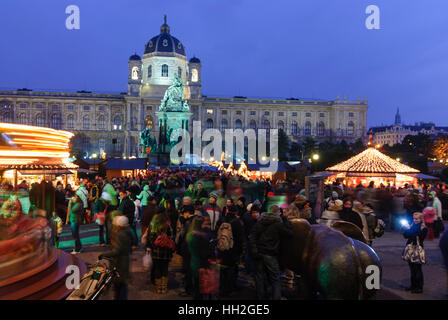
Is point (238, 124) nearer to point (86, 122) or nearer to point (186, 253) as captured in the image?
point (86, 122)

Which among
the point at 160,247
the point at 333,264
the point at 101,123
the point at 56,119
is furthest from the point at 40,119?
the point at 333,264

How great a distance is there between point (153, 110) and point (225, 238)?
73.3 m

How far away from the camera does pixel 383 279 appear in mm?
7074

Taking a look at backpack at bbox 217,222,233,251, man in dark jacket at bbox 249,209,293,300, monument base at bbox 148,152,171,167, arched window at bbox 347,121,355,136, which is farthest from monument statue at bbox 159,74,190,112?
arched window at bbox 347,121,355,136

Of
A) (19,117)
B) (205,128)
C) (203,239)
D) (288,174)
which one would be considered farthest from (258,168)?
(19,117)

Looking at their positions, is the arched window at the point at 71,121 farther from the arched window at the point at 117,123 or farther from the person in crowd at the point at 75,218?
the person in crowd at the point at 75,218

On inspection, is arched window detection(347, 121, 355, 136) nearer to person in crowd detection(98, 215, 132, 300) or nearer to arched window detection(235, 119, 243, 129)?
arched window detection(235, 119, 243, 129)

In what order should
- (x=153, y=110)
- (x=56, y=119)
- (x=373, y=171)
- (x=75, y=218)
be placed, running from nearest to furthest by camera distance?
(x=75, y=218) → (x=373, y=171) → (x=153, y=110) → (x=56, y=119)

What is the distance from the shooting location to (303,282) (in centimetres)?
495

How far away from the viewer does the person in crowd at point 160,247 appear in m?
A: 6.18

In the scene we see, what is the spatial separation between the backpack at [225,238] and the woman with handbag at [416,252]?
115 inches

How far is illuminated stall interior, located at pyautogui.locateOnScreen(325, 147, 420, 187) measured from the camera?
51.1 ft
